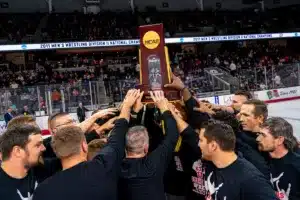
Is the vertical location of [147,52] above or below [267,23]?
below

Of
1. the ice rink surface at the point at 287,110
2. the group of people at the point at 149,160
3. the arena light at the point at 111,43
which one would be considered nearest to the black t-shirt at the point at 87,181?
the group of people at the point at 149,160

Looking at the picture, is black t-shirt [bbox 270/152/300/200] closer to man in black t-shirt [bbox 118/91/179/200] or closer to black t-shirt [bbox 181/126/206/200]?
black t-shirt [bbox 181/126/206/200]

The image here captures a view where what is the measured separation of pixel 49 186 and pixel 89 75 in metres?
19.2

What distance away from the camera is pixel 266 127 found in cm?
311

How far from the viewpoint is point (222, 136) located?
2564mm

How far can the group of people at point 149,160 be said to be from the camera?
2348 mm

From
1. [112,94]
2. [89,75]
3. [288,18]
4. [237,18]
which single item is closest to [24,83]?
[89,75]

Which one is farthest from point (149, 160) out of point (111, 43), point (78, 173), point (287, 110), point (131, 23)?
point (131, 23)

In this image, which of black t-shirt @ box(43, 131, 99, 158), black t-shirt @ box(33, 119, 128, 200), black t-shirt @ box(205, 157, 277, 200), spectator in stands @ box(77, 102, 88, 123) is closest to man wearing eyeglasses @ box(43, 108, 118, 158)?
black t-shirt @ box(43, 131, 99, 158)

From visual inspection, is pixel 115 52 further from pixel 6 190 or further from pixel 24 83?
pixel 6 190

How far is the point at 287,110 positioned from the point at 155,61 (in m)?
14.0

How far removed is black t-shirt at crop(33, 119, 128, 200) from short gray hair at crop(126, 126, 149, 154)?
16 cm

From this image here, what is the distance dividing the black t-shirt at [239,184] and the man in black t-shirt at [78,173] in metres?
0.67

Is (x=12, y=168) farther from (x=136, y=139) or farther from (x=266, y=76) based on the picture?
(x=266, y=76)
